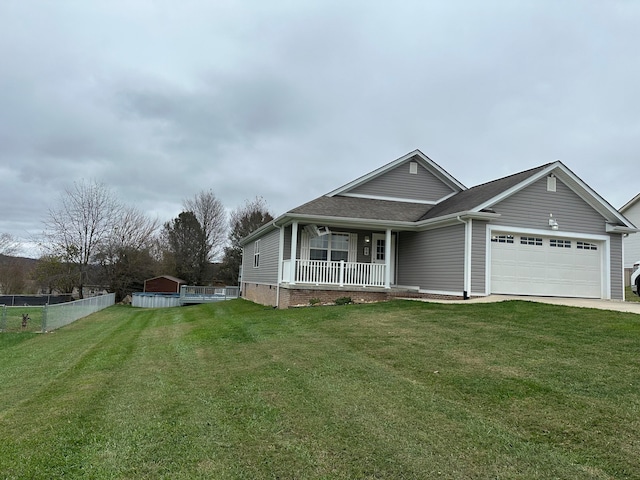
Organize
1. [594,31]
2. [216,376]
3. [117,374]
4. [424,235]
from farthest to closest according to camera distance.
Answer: [424,235] → [594,31] → [117,374] → [216,376]

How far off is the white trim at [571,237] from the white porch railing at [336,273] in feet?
12.3

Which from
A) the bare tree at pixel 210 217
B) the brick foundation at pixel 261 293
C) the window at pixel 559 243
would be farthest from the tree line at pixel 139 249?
the window at pixel 559 243

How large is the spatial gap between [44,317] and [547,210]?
644 inches

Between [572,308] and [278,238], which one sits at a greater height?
[278,238]

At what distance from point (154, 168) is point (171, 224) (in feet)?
53.0

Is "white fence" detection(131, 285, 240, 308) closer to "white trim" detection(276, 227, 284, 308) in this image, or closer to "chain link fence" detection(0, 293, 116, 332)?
"chain link fence" detection(0, 293, 116, 332)

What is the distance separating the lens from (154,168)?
29688 mm

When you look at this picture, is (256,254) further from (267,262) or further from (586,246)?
(586,246)

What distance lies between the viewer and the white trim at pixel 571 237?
1312 cm

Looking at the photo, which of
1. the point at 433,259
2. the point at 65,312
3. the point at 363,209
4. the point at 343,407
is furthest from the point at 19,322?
the point at 343,407

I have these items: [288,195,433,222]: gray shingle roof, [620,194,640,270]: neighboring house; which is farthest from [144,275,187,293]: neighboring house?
[620,194,640,270]: neighboring house

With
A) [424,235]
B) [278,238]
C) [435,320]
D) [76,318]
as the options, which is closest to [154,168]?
[76,318]

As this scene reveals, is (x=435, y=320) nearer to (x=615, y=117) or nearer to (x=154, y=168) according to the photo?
(x=615, y=117)

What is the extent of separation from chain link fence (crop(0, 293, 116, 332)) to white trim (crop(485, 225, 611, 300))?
44.8ft
